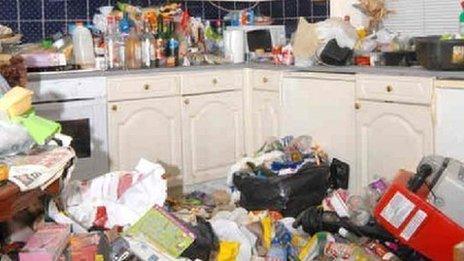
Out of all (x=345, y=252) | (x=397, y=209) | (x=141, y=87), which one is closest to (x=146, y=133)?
(x=141, y=87)

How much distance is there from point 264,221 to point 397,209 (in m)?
0.68

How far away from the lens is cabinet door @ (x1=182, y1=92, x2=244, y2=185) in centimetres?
369

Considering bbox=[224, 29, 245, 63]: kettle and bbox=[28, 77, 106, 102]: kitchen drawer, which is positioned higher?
bbox=[224, 29, 245, 63]: kettle

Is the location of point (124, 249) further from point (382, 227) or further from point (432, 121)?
point (432, 121)

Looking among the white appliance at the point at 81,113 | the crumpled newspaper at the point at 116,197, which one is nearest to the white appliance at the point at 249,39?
the white appliance at the point at 81,113

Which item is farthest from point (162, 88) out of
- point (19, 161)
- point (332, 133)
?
point (19, 161)

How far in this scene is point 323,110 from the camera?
336 cm

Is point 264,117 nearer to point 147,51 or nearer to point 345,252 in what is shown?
point 147,51

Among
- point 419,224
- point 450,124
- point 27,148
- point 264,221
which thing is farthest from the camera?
point 264,221

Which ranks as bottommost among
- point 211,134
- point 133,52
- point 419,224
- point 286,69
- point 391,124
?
point 419,224

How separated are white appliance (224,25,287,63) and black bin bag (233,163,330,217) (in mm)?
1070

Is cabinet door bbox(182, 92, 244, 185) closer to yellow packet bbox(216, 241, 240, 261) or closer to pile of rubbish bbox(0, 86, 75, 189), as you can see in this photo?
yellow packet bbox(216, 241, 240, 261)

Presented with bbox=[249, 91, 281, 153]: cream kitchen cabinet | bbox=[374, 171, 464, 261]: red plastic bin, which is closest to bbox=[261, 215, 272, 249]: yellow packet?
bbox=[374, 171, 464, 261]: red plastic bin

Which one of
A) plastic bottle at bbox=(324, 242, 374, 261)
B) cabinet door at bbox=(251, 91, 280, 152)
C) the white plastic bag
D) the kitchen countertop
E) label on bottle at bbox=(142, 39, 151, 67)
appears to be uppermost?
the white plastic bag
